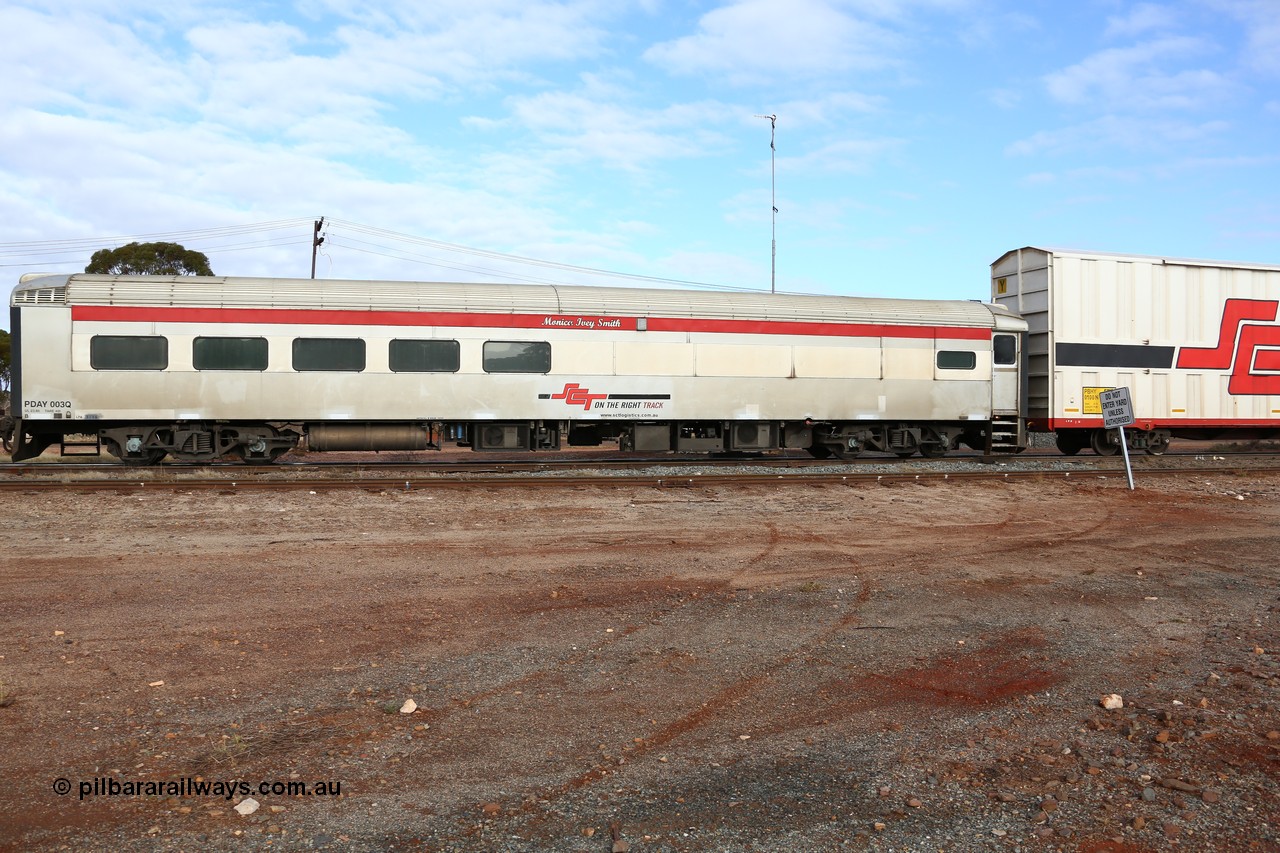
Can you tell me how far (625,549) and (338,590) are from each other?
10.6ft

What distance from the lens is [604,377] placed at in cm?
1714

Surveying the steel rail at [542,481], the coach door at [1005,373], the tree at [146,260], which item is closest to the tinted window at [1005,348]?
the coach door at [1005,373]

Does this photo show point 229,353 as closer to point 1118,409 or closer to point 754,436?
point 754,436

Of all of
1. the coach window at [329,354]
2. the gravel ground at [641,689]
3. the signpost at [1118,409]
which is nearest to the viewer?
the gravel ground at [641,689]

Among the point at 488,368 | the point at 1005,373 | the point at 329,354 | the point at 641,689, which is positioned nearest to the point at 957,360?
the point at 1005,373

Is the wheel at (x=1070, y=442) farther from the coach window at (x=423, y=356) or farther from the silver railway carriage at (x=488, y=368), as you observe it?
the coach window at (x=423, y=356)

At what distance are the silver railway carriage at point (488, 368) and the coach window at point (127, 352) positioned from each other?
0.03m

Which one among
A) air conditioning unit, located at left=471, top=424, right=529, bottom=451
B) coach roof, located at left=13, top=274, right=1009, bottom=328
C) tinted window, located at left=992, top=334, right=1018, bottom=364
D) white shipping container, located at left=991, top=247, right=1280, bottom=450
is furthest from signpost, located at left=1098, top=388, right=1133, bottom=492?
air conditioning unit, located at left=471, top=424, right=529, bottom=451

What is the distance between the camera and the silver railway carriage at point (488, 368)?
15.4 metres

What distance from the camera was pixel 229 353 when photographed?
1566 cm

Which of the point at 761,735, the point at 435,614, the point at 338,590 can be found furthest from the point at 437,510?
the point at 761,735

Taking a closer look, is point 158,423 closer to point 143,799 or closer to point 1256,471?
point 143,799

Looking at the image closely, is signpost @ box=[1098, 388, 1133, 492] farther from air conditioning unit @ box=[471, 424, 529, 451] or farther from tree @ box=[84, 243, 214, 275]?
tree @ box=[84, 243, 214, 275]

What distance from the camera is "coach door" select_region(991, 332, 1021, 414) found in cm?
1911
